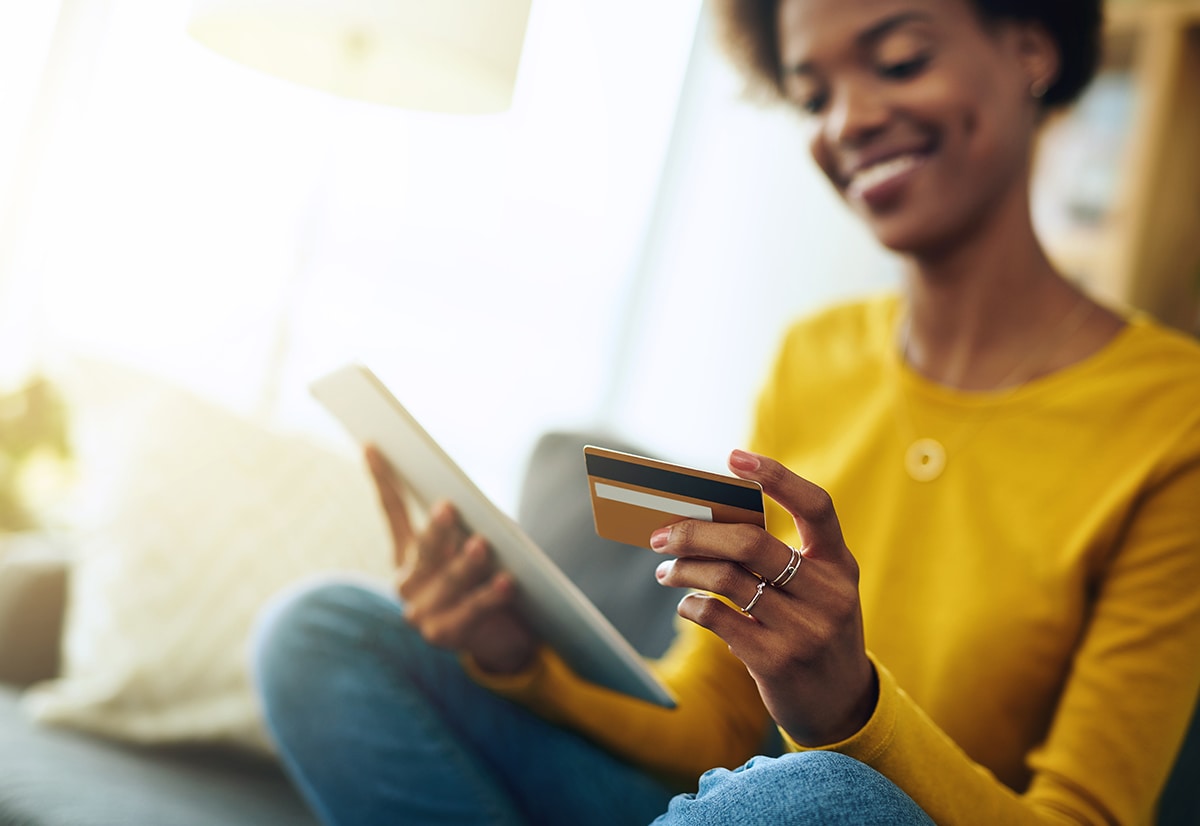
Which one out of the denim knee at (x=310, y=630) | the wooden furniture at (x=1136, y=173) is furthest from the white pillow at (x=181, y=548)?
the wooden furniture at (x=1136, y=173)

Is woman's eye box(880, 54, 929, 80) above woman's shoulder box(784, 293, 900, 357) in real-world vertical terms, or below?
above

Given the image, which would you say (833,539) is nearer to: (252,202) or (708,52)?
(252,202)

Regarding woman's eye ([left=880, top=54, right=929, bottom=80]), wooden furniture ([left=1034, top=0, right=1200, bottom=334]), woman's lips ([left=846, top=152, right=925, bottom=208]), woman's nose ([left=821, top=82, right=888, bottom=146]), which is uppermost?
wooden furniture ([left=1034, top=0, right=1200, bottom=334])

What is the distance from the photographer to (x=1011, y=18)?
873 mm

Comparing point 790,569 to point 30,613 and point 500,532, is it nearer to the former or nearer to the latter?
point 500,532

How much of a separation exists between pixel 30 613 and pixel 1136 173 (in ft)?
6.19

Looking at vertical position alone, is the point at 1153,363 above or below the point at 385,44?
below

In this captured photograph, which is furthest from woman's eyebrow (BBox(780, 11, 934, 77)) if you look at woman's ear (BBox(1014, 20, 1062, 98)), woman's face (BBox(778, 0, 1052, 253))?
woman's ear (BBox(1014, 20, 1062, 98))

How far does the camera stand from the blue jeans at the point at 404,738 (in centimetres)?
86

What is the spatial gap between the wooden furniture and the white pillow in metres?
1.43

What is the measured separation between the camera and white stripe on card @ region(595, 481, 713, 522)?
0.46 m

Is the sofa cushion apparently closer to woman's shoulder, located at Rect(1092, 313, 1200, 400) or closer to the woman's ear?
woman's shoulder, located at Rect(1092, 313, 1200, 400)

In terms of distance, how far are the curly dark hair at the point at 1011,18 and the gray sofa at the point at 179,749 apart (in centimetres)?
47

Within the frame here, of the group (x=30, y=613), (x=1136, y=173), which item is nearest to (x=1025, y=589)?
(x=30, y=613)
